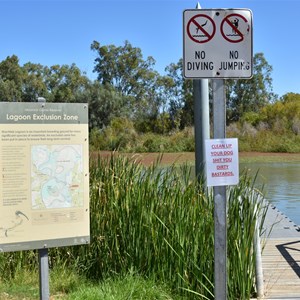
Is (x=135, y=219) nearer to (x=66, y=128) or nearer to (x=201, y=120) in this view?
(x=66, y=128)

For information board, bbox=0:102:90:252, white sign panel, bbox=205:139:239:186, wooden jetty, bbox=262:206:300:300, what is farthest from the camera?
wooden jetty, bbox=262:206:300:300

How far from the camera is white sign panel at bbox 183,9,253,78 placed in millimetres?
3768

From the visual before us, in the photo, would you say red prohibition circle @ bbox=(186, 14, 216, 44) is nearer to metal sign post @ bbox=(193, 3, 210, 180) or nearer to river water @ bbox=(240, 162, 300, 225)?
metal sign post @ bbox=(193, 3, 210, 180)

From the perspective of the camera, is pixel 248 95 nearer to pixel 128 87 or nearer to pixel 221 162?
pixel 128 87

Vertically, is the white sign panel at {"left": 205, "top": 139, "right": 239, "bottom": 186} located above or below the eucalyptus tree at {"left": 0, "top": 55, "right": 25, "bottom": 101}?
below

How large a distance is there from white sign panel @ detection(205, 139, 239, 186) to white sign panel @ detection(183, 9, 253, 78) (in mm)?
487

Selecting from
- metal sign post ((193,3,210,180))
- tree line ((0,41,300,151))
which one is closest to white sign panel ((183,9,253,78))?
metal sign post ((193,3,210,180))

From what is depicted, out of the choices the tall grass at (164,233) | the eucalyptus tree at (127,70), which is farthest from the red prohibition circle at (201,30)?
the eucalyptus tree at (127,70)

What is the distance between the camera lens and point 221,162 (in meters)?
3.78

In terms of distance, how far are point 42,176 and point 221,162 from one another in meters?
1.38

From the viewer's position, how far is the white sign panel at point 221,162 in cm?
375

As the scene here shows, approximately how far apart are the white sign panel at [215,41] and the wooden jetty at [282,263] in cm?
222

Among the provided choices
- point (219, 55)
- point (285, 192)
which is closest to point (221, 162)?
point (219, 55)

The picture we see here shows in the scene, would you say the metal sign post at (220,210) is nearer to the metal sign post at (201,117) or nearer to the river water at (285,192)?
the metal sign post at (201,117)
